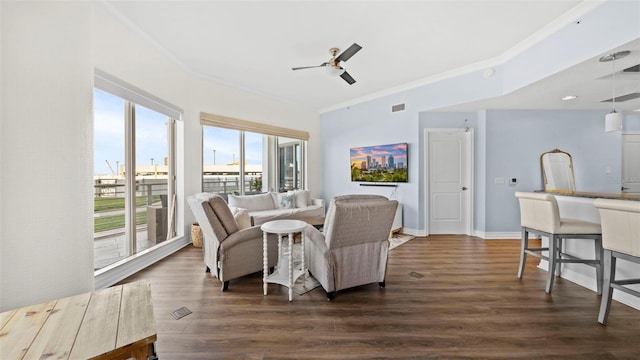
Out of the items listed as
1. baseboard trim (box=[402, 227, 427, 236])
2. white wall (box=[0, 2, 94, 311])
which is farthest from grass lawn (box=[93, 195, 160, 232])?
baseboard trim (box=[402, 227, 427, 236])


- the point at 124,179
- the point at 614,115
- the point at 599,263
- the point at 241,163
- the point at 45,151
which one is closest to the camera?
the point at 45,151

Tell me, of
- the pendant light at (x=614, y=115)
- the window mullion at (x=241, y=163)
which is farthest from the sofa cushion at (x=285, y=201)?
the pendant light at (x=614, y=115)

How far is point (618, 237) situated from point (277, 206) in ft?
14.7

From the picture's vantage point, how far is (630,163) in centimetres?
471

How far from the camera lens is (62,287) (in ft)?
4.57

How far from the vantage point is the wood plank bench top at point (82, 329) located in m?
0.90

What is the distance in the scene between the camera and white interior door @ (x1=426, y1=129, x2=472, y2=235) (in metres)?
4.74

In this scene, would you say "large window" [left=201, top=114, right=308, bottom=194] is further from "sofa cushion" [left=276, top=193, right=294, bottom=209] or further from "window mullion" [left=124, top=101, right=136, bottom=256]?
"window mullion" [left=124, top=101, right=136, bottom=256]

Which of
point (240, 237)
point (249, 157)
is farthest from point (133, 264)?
point (249, 157)

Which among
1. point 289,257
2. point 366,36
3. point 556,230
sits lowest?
point 289,257

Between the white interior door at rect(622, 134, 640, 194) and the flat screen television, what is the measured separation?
13.4 ft

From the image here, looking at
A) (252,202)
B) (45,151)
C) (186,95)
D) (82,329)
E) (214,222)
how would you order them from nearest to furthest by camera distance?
1. (82,329)
2. (45,151)
3. (214,222)
4. (186,95)
5. (252,202)

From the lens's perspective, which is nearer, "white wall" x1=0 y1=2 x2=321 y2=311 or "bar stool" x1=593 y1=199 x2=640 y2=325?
"white wall" x1=0 y1=2 x2=321 y2=311

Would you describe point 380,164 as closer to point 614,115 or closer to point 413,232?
point 413,232
